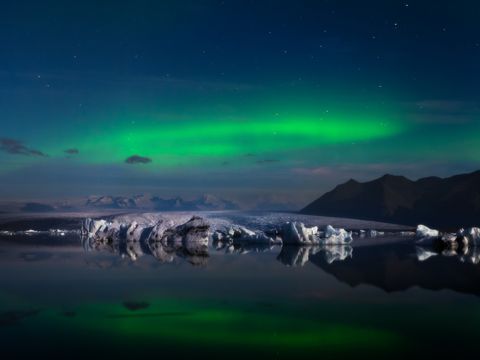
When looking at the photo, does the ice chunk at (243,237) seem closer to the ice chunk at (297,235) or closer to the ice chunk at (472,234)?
the ice chunk at (297,235)

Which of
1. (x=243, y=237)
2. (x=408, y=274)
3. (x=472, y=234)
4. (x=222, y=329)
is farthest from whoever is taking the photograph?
(x=243, y=237)

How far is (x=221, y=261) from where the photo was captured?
26.1m

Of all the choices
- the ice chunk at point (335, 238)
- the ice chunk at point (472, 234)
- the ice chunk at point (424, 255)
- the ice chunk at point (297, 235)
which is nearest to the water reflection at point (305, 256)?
the ice chunk at point (424, 255)

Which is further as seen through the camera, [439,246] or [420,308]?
[439,246]

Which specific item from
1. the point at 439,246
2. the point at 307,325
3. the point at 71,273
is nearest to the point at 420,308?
the point at 307,325

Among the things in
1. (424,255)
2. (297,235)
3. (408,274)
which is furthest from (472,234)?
(408,274)

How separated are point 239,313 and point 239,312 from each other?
0.12m

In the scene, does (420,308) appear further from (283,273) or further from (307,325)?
(283,273)

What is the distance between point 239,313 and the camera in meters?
12.2

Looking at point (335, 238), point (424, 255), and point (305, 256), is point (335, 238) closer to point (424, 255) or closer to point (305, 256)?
point (424, 255)

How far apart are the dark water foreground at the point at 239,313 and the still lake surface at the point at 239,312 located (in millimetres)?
23

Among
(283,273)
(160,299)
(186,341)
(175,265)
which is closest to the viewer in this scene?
(186,341)

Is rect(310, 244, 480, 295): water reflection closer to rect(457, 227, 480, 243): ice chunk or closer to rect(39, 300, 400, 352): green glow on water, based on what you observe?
rect(39, 300, 400, 352): green glow on water

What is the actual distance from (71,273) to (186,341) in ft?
39.3
